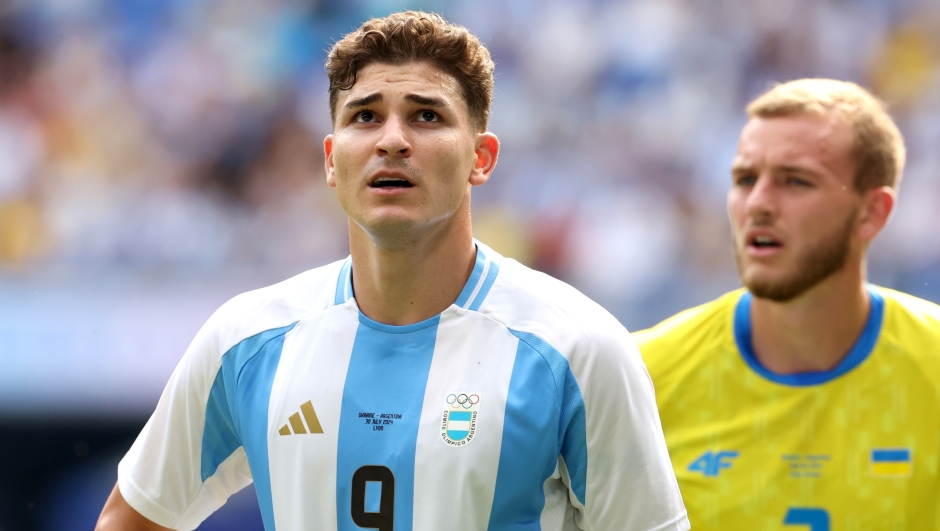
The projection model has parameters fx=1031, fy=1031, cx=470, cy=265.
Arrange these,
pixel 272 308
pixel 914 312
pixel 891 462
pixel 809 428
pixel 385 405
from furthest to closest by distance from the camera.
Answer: pixel 914 312, pixel 809 428, pixel 891 462, pixel 272 308, pixel 385 405

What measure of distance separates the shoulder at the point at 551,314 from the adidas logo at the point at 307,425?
521 millimetres

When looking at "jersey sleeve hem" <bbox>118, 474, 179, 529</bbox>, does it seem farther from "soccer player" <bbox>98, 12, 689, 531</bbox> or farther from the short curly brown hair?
the short curly brown hair

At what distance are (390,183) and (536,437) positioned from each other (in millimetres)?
797

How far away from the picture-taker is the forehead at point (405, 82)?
2.74 meters

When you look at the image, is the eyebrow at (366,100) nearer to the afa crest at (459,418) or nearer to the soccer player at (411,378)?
the soccer player at (411,378)

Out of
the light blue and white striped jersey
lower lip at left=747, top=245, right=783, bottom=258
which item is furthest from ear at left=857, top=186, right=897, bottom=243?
the light blue and white striped jersey

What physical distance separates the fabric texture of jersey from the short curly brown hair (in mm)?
1333

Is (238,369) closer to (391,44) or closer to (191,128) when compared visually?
(391,44)

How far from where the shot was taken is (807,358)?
12.2 ft

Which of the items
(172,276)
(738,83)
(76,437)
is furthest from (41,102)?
(738,83)

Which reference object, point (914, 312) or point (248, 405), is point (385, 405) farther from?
point (914, 312)

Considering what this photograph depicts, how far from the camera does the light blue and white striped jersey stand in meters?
2.57

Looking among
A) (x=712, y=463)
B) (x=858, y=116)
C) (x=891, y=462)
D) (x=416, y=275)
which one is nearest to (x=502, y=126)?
(x=858, y=116)

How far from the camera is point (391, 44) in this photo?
2787 mm
